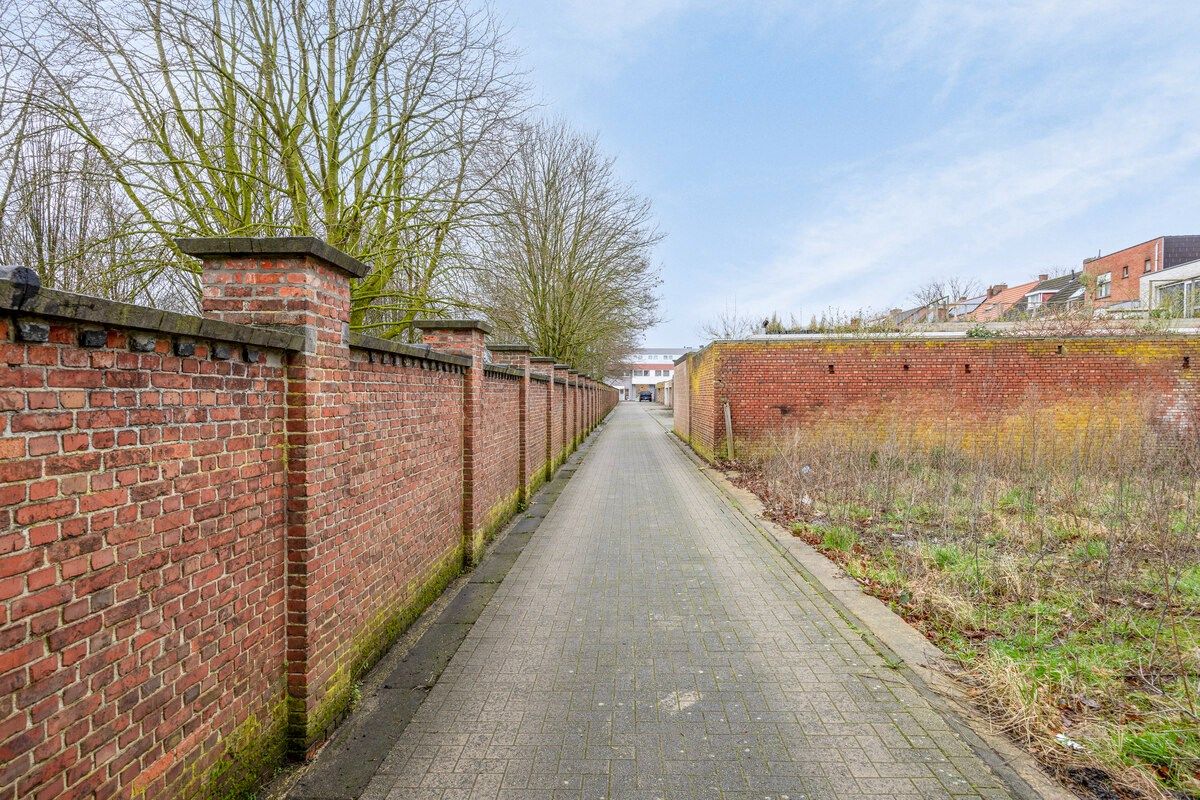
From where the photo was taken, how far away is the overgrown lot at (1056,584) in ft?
9.95

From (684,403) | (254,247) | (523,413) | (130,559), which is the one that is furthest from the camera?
(684,403)

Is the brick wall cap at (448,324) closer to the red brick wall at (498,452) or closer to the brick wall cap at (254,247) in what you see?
the red brick wall at (498,452)

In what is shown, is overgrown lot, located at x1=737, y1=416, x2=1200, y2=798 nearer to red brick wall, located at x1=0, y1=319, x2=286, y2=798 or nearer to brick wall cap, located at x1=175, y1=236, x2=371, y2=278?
red brick wall, located at x1=0, y1=319, x2=286, y2=798

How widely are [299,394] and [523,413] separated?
6.49m

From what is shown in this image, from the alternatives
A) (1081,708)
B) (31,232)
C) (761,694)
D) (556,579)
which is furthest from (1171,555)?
(31,232)

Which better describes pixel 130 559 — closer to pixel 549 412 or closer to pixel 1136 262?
pixel 549 412

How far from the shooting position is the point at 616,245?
20.9m

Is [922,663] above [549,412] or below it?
below

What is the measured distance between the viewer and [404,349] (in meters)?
4.34

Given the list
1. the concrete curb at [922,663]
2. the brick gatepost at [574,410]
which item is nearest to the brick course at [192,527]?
the concrete curb at [922,663]

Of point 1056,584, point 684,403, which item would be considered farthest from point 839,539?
point 684,403

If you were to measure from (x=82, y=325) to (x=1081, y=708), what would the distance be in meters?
5.00

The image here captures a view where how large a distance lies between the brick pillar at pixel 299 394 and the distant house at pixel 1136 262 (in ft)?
136

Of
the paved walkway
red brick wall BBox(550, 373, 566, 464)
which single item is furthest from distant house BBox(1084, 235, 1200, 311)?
the paved walkway
